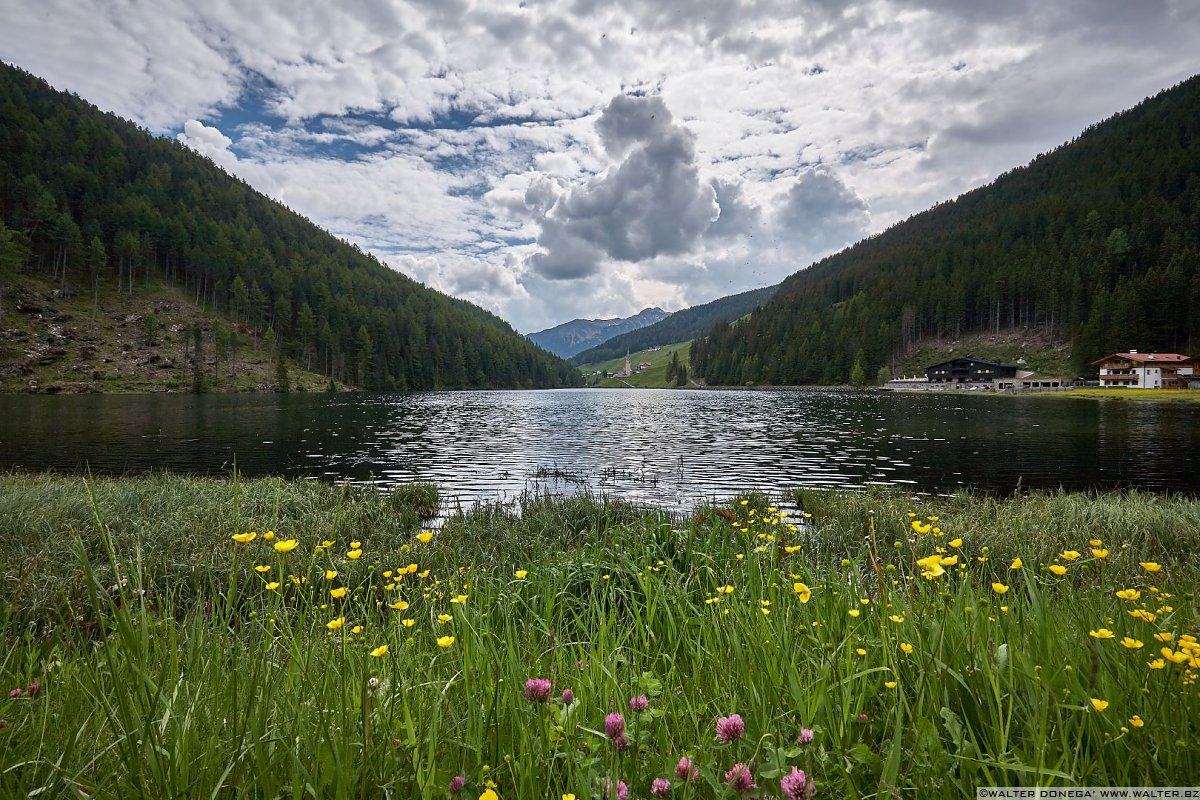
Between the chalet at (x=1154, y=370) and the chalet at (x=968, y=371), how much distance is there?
2391 centimetres

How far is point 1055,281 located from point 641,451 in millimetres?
153331

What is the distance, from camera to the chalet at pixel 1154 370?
306ft

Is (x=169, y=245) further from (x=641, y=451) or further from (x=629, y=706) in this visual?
(x=629, y=706)

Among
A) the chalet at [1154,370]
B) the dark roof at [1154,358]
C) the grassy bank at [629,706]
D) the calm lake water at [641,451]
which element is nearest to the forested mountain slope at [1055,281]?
the dark roof at [1154,358]

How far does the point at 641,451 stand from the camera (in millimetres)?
34344

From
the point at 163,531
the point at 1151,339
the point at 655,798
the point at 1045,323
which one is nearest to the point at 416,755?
the point at 655,798

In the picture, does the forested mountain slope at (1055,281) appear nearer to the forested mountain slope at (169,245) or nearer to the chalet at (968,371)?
the chalet at (968,371)

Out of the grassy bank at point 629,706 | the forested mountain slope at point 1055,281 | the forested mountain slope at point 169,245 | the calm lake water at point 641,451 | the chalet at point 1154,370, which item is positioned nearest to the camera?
the grassy bank at point 629,706

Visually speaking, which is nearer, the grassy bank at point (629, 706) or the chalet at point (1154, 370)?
the grassy bank at point (629, 706)

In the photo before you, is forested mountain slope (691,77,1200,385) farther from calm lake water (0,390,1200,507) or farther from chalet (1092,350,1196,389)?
calm lake water (0,390,1200,507)

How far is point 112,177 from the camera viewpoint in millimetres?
142250

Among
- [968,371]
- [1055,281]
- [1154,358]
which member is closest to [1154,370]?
[1154,358]

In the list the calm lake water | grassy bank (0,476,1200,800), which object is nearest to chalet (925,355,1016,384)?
the calm lake water

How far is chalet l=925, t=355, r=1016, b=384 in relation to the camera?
124m
